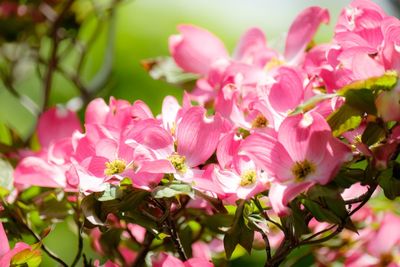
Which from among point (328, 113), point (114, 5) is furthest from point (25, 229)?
point (114, 5)

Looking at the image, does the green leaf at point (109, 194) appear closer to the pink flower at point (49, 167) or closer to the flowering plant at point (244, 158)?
the flowering plant at point (244, 158)

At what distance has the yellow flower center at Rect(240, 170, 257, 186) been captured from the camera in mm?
688

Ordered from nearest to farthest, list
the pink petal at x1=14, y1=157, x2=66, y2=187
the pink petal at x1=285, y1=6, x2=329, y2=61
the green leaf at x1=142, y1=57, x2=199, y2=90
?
1. the pink petal at x1=14, y1=157, x2=66, y2=187
2. the pink petal at x1=285, y1=6, x2=329, y2=61
3. the green leaf at x1=142, y1=57, x2=199, y2=90

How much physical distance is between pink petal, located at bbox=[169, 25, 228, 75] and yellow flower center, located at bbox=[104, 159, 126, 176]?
12.7 inches

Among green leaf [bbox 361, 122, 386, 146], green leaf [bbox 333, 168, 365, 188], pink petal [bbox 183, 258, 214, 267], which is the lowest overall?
pink petal [bbox 183, 258, 214, 267]

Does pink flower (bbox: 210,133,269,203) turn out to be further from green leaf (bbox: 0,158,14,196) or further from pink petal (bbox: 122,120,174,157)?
green leaf (bbox: 0,158,14,196)

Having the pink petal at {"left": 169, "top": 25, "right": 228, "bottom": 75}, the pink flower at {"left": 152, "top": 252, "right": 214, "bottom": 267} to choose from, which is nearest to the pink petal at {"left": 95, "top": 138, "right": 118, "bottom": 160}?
the pink flower at {"left": 152, "top": 252, "right": 214, "bottom": 267}

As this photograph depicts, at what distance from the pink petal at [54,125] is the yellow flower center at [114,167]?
375mm

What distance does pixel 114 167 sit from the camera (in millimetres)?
710

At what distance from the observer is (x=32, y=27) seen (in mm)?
1525

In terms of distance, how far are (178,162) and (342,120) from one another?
0.16 metres

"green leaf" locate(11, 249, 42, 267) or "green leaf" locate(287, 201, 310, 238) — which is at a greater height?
"green leaf" locate(287, 201, 310, 238)

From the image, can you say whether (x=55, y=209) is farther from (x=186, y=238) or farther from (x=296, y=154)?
(x=296, y=154)

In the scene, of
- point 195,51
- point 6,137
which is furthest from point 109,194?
point 6,137
